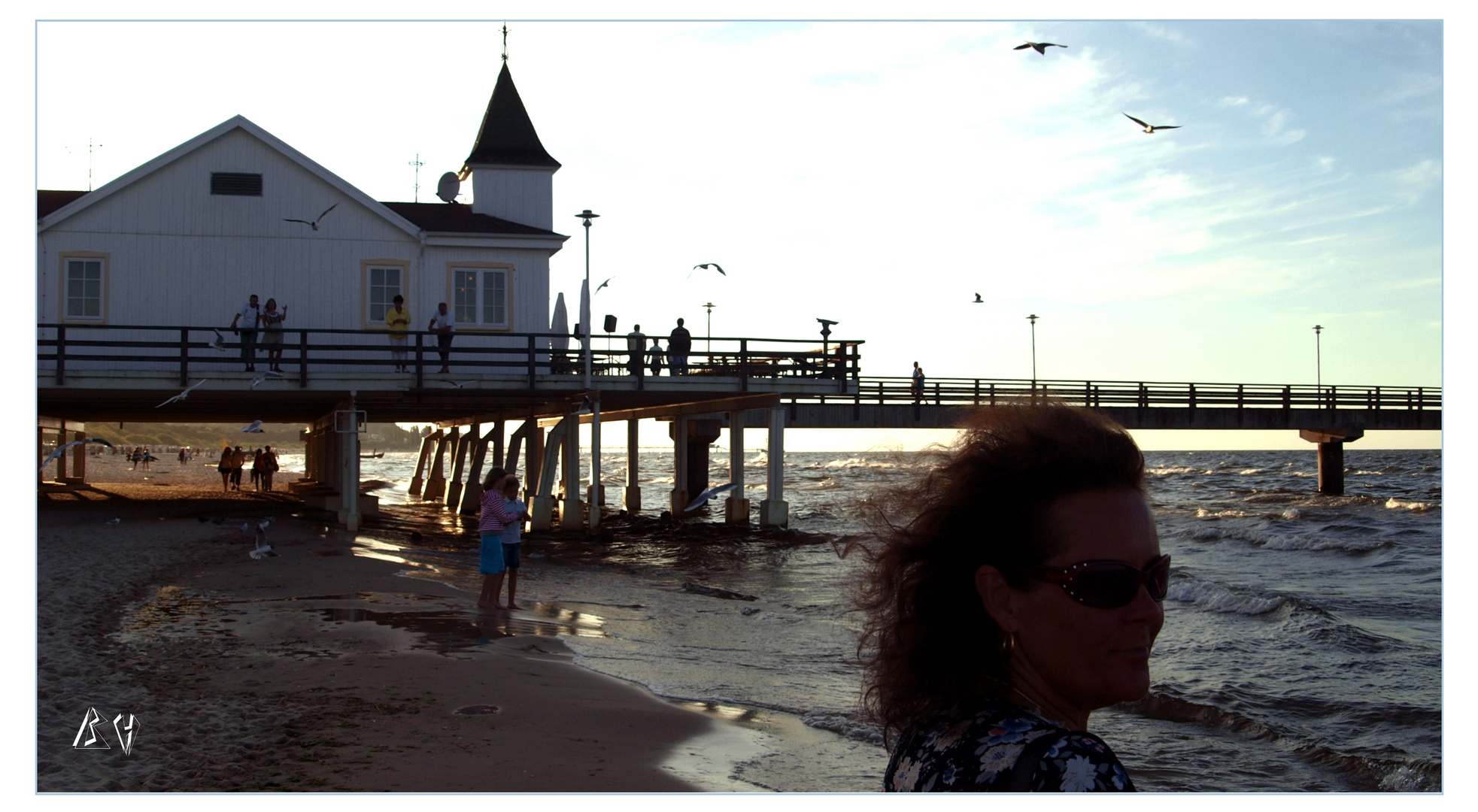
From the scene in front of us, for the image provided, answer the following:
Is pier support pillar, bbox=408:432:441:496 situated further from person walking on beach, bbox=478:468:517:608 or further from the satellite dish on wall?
person walking on beach, bbox=478:468:517:608

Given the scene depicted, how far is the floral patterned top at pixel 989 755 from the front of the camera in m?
1.66

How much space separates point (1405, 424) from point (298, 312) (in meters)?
43.4

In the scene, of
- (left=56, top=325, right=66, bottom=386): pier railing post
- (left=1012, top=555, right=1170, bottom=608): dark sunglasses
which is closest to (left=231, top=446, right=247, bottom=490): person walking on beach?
(left=56, top=325, right=66, bottom=386): pier railing post

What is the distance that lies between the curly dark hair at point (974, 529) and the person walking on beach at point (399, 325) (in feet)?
66.9

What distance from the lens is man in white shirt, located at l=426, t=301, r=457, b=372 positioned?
69.1 feet

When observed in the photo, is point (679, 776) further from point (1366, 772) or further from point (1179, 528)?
point (1179, 528)

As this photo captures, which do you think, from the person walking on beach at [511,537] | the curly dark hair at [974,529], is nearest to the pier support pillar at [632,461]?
the person walking on beach at [511,537]

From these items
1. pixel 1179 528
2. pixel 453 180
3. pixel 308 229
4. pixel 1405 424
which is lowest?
pixel 1179 528

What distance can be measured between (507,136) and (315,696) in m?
20.9

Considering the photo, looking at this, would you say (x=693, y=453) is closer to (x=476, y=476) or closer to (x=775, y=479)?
(x=476, y=476)

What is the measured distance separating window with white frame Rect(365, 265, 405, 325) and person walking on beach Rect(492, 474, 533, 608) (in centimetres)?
1181

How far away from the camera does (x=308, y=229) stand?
73.4ft

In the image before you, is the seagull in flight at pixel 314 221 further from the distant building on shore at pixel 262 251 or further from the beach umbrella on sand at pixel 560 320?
the beach umbrella on sand at pixel 560 320

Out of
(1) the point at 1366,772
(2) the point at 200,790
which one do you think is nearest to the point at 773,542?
(1) the point at 1366,772
